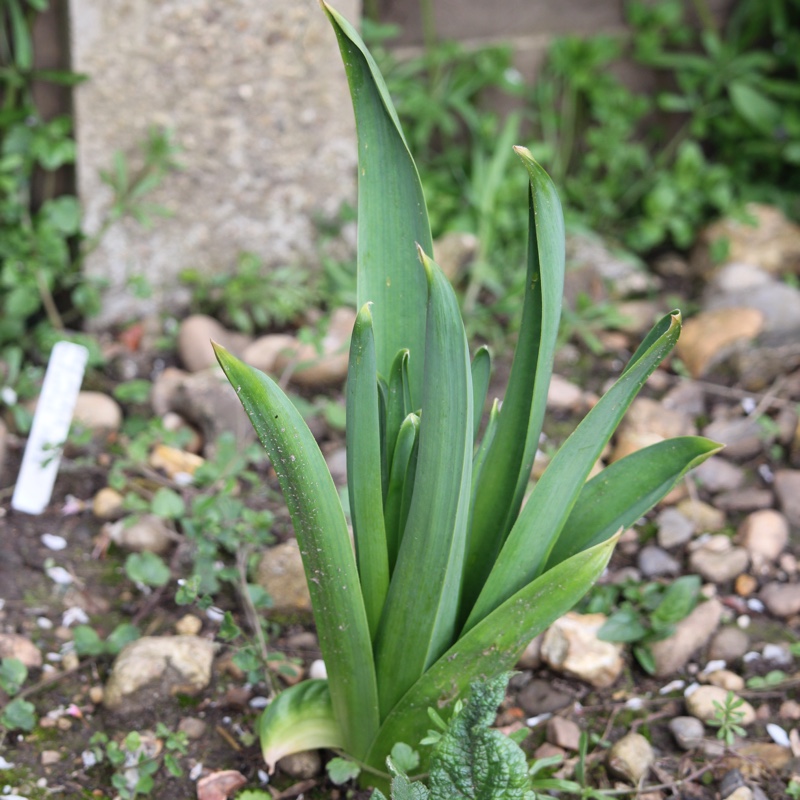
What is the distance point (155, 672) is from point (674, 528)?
1.03 metres

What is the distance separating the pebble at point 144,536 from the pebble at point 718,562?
996mm

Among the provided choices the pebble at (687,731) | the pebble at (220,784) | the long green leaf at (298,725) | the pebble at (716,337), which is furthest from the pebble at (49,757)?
the pebble at (716,337)

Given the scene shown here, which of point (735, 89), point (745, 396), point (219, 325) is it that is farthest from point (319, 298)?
point (735, 89)

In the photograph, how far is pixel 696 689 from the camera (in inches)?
59.6

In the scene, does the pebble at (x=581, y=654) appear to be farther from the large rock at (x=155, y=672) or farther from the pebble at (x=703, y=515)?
the large rock at (x=155, y=672)

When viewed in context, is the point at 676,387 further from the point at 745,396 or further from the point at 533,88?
the point at 533,88

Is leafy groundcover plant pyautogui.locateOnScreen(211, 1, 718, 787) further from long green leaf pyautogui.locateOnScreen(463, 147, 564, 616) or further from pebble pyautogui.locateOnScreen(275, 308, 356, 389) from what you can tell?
pebble pyautogui.locateOnScreen(275, 308, 356, 389)

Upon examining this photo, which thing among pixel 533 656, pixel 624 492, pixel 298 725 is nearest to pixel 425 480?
pixel 624 492

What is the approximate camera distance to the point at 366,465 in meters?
1.05

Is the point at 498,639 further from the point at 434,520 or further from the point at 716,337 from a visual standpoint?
the point at 716,337

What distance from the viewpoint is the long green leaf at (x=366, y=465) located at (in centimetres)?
99

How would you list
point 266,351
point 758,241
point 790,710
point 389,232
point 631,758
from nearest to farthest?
1. point 389,232
2. point 631,758
3. point 790,710
4. point 266,351
5. point 758,241

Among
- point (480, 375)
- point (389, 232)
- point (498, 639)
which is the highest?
point (389, 232)

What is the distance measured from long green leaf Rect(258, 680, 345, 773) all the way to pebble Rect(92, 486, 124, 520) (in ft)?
2.16
